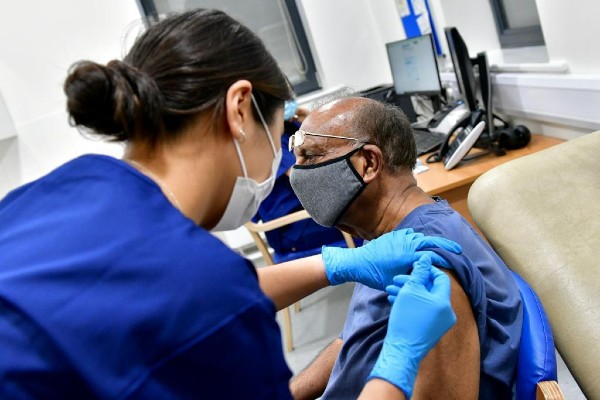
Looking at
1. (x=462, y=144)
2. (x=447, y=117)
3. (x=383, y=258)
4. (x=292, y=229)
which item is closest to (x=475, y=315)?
(x=383, y=258)

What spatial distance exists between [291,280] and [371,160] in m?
0.36

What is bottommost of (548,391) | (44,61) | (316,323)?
(316,323)

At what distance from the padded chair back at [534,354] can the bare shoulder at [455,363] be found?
97 millimetres

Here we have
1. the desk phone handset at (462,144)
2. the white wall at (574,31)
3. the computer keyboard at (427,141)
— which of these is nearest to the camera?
the white wall at (574,31)

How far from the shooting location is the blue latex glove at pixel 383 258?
3.34 ft

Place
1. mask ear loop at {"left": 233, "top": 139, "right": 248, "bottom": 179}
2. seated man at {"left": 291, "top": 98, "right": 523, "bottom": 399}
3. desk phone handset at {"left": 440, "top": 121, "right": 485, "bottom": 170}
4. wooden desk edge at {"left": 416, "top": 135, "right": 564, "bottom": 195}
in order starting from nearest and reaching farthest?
mask ear loop at {"left": 233, "top": 139, "right": 248, "bottom": 179}, seated man at {"left": 291, "top": 98, "right": 523, "bottom": 399}, wooden desk edge at {"left": 416, "top": 135, "right": 564, "bottom": 195}, desk phone handset at {"left": 440, "top": 121, "right": 485, "bottom": 170}

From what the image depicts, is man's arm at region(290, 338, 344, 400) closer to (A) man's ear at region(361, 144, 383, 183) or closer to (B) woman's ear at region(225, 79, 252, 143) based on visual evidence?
(A) man's ear at region(361, 144, 383, 183)

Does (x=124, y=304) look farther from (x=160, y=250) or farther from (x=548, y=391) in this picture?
(x=548, y=391)

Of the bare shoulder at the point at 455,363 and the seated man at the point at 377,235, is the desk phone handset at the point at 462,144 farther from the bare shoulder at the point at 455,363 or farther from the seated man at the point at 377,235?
the bare shoulder at the point at 455,363

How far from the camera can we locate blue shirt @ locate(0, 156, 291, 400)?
23.2 inches

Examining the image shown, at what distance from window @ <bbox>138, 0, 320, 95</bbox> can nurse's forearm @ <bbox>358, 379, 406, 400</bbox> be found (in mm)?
3198

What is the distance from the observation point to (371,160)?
49.9 inches

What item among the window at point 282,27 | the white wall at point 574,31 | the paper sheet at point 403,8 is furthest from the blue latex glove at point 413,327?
the window at point 282,27

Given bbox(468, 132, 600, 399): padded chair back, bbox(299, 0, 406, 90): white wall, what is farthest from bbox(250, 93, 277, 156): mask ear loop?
bbox(299, 0, 406, 90): white wall
